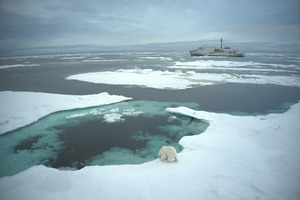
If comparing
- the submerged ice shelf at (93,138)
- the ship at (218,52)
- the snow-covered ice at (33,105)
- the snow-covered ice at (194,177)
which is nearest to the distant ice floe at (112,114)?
the submerged ice shelf at (93,138)

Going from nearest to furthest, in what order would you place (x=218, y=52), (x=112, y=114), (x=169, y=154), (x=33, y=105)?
(x=169, y=154) → (x=112, y=114) → (x=33, y=105) → (x=218, y=52)

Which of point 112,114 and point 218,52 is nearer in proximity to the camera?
point 112,114

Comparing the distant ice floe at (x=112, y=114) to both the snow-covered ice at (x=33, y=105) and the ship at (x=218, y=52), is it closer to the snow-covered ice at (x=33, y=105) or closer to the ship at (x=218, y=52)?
the snow-covered ice at (x=33, y=105)

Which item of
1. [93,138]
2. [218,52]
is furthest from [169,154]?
[218,52]

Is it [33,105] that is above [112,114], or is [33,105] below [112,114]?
above

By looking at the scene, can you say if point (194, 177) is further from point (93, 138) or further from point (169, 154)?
point (93, 138)

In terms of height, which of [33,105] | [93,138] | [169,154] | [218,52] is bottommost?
[93,138]

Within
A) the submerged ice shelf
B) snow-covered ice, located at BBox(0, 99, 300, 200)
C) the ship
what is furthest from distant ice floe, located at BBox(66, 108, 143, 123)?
the ship
